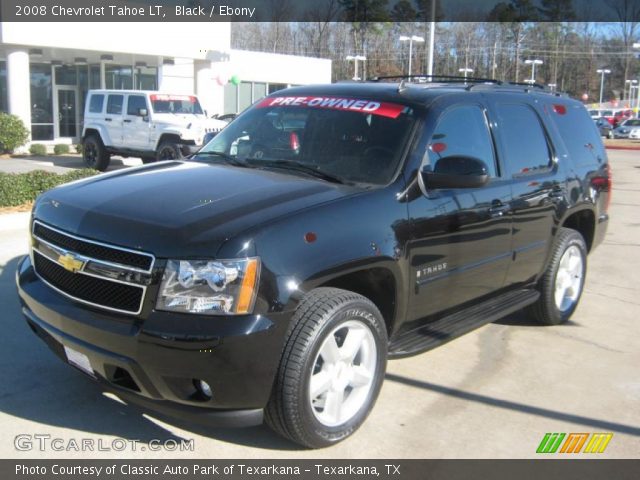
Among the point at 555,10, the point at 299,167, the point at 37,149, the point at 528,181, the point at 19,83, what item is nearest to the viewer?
the point at 299,167

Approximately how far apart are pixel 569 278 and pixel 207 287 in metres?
3.89

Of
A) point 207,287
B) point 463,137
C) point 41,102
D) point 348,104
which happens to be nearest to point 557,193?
point 463,137

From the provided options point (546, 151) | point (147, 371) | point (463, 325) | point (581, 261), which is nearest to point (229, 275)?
point (147, 371)

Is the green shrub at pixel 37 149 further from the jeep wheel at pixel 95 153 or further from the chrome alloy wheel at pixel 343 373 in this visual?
the chrome alloy wheel at pixel 343 373

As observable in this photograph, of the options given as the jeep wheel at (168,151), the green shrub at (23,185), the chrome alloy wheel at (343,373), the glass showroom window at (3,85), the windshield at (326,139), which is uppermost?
the glass showroom window at (3,85)

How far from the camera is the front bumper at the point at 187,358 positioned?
A: 298cm

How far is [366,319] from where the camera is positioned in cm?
353

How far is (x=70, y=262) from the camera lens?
3377 millimetres

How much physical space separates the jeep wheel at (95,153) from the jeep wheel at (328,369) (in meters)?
15.9

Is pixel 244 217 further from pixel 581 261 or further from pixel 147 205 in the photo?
pixel 581 261

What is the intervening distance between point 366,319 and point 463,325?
1.11 metres

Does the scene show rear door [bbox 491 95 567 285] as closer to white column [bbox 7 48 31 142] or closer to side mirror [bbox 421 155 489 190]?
side mirror [bbox 421 155 489 190]

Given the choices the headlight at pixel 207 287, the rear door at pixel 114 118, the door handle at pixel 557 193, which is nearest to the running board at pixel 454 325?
the door handle at pixel 557 193

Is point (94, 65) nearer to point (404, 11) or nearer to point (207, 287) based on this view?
point (207, 287)
